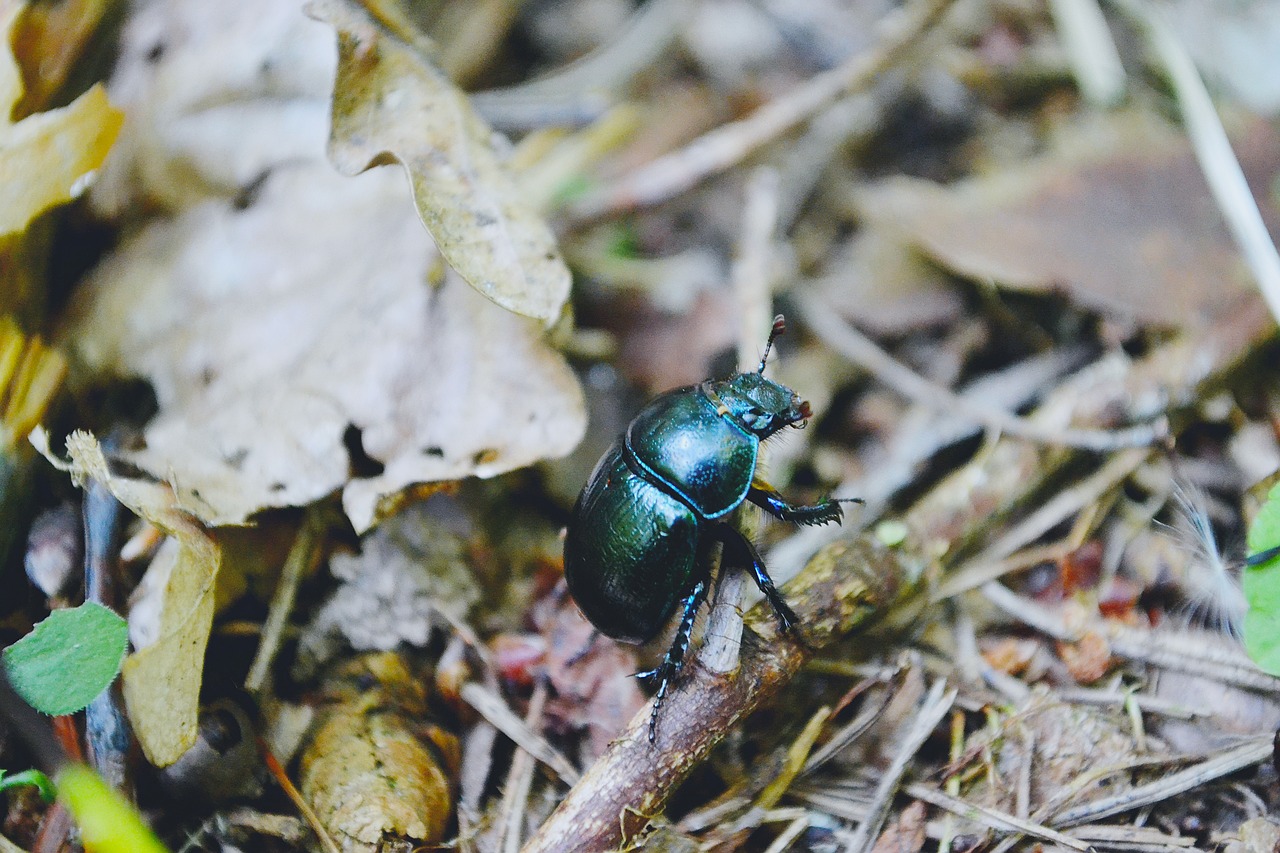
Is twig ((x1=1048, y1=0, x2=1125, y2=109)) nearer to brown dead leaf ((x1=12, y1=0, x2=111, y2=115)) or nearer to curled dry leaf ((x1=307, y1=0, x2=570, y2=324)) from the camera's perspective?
curled dry leaf ((x1=307, y1=0, x2=570, y2=324))

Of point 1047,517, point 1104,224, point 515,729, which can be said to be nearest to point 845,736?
point 515,729

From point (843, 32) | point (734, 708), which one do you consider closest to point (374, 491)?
point (734, 708)

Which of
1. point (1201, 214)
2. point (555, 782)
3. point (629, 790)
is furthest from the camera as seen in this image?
point (1201, 214)

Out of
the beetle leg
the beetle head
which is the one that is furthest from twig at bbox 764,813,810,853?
the beetle head

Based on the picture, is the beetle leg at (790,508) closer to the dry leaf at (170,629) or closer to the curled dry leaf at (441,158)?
the curled dry leaf at (441,158)

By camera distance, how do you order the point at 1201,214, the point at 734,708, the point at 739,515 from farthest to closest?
1. the point at 1201,214
2. the point at 739,515
3. the point at 734,708

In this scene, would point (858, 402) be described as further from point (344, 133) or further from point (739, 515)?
point (344, 133)

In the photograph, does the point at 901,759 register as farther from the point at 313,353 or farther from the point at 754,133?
the point at 754,133
